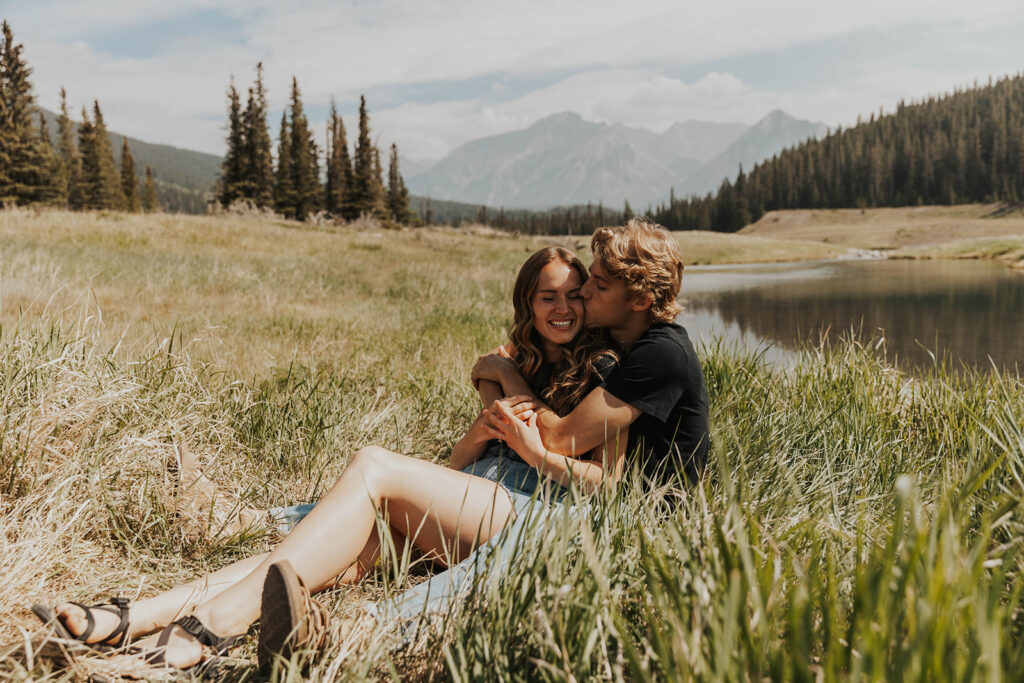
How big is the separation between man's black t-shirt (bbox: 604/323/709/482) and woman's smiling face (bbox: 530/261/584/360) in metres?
0.36

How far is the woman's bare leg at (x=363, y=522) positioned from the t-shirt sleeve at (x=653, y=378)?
2.09ft

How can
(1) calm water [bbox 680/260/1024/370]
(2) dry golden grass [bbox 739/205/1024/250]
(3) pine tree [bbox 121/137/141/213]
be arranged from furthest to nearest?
(3) pine tree [bbox 121/137/141/213]
(2) dry golden grass [bbox 739/205/1024/250]
(1) calm water [bbox 680/260/1024/370]

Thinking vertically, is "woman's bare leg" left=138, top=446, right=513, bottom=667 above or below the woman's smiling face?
below

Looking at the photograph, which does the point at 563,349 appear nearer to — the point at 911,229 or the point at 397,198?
the point at 397,198

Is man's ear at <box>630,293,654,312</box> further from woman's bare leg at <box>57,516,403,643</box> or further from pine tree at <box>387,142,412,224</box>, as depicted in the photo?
pine tree at <box>387,142,412,224</box>

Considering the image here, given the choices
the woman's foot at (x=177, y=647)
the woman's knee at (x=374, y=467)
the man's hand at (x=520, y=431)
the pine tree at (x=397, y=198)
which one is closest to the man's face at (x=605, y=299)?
the man's hand at (x=520, y=431)

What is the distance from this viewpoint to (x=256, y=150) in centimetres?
4588

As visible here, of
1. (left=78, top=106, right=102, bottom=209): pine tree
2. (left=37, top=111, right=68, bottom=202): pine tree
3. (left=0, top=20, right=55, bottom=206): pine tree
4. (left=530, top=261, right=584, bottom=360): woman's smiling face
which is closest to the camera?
(left=530, top=261, right=584, bottom=360): woman's smiling face

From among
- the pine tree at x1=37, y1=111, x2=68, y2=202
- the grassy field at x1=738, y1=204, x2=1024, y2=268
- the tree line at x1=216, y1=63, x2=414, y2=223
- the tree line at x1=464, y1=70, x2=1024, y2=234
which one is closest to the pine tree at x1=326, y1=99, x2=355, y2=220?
the tree line at x1=216, y1=63, x2=414, y2=223

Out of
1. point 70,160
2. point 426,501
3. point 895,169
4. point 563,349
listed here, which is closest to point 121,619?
point 426,501

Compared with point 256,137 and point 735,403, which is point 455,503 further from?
point 256,137

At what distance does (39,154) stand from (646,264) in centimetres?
5077

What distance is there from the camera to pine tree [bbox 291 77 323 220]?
4869 cm

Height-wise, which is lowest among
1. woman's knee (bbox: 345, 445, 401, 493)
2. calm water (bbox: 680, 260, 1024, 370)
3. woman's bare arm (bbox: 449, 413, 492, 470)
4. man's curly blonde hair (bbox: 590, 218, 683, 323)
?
calm water (bbox: 680, 260, 1024, 370)
